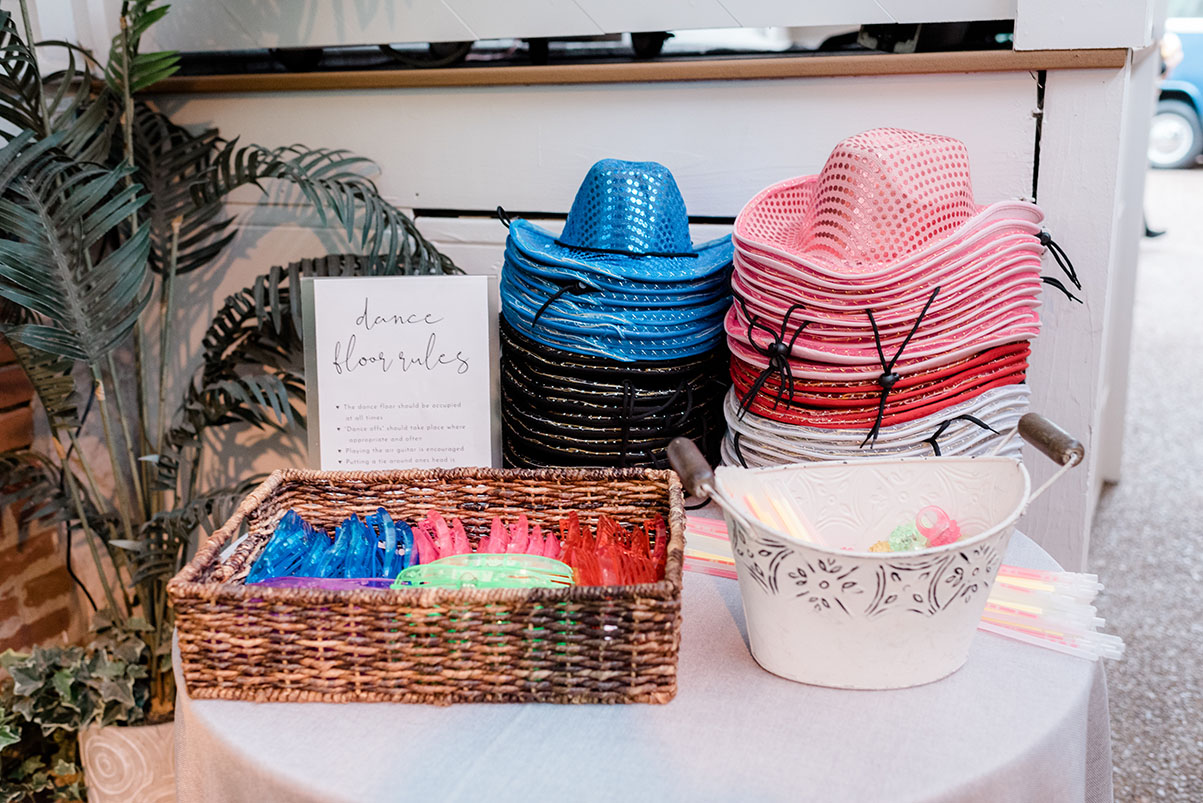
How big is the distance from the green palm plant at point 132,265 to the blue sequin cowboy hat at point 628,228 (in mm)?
363

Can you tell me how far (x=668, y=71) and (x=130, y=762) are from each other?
4.58 feet

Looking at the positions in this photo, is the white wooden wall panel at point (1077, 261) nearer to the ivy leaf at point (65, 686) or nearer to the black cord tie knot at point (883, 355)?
the black cord tie knot at point (883, 355)

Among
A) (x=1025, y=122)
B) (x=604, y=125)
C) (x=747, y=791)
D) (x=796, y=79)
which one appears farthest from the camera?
(x=604, y=125)

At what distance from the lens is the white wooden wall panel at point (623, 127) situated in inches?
51.4

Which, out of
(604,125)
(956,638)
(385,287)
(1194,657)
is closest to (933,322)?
(956,638)

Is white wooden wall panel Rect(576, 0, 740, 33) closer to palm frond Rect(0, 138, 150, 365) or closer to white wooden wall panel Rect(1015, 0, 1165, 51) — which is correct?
white wooden wall panel Rect(1015, 0, 1165, 51)

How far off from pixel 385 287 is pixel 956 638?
2.33 ft

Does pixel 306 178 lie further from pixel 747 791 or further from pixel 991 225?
pixel 747 791

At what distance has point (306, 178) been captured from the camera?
1.43m

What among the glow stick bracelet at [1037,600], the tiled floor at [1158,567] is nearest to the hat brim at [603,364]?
the glow stick bracelet at [1037,600]

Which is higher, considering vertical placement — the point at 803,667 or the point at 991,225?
the point at 991,225

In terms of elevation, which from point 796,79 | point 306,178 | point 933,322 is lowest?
point 933,322

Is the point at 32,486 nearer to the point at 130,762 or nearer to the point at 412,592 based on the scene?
the point at 130,762

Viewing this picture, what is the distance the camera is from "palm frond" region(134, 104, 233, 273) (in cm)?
163
